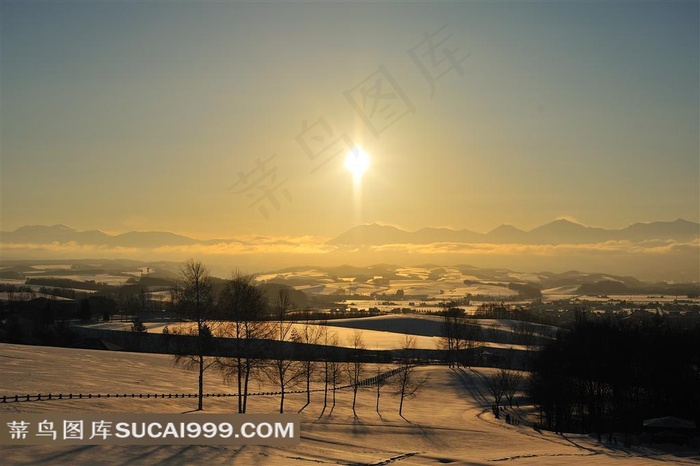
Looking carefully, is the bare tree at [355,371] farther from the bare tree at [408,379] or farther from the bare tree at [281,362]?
the bare tree at [281,362]

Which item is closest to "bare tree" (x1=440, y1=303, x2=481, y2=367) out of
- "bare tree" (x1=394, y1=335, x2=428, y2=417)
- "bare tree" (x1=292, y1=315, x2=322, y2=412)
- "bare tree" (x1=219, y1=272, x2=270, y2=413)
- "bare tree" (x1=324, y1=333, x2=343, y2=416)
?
"bare tree" (x1=394, y1=335, x2=428, y2=417)

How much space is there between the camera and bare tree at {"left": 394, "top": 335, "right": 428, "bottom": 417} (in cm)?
5825

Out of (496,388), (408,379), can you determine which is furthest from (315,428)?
(496,388)

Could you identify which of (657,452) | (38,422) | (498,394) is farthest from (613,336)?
(38,422)

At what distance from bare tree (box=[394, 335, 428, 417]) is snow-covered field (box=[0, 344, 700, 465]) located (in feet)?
3.76

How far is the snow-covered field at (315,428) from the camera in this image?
26156mm

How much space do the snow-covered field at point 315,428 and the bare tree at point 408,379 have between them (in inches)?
45.2

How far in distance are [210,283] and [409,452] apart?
611 inches

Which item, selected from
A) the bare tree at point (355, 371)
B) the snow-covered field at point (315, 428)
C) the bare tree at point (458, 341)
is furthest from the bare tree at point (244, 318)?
the bare tree at point (458, 341)

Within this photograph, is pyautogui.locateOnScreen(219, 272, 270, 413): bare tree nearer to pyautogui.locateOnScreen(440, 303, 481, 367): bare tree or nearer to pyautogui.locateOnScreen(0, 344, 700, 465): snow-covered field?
pyautogui.locateOnScreen(0, 344, 700, 465): snow-covered field

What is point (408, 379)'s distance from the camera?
62.3 metres

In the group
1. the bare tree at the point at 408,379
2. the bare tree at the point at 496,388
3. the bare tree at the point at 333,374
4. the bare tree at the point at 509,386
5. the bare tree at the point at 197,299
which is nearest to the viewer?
the bare tree at the point at 197,299

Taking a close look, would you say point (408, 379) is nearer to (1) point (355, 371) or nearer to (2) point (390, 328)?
(1) point (355, 371)

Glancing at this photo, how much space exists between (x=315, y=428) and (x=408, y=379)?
23.5 meters
